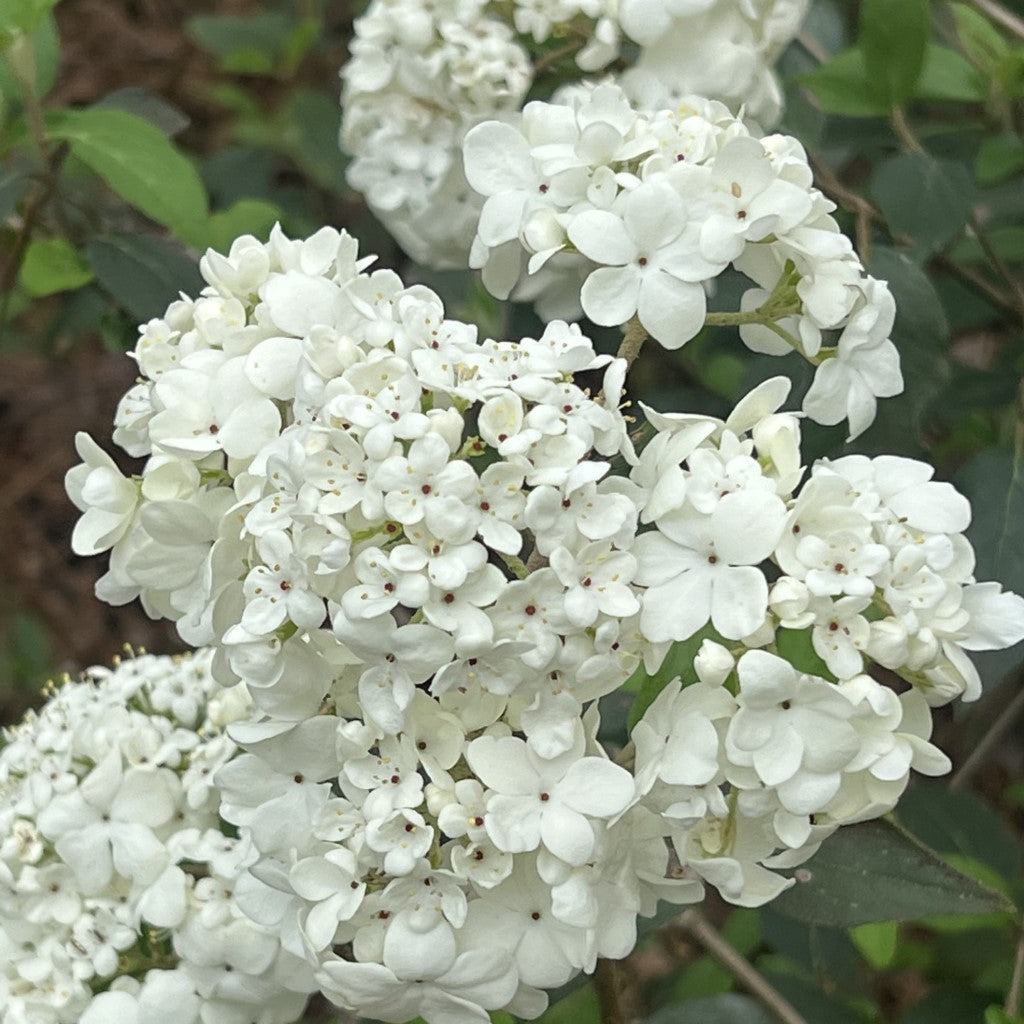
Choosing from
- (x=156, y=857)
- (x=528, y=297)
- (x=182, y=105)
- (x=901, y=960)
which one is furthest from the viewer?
(x=182, y=105)

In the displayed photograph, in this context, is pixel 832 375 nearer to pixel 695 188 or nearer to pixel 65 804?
pixel 695 188

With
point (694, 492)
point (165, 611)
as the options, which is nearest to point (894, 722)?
point (694, 492)

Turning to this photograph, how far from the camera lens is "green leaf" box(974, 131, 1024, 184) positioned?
184 centimetres

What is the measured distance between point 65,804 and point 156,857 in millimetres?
92

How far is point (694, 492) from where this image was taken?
2.91 ft

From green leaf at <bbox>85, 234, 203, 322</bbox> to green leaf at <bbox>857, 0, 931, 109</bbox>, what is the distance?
838 mm

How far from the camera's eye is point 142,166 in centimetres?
152

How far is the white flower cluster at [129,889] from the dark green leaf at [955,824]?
900 mm

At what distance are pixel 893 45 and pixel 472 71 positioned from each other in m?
0.49

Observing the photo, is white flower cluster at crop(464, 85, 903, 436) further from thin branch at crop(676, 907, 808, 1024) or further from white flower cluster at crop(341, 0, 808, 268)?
thin branch at crop(676, 907, 808, 1024)

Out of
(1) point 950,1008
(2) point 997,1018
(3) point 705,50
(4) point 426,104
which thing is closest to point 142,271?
(4) point 426,104

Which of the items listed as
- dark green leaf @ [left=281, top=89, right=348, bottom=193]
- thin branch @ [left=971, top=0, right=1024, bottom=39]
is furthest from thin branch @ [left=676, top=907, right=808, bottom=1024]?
dark green leaf @ [left=281, top=89, right=348, bottom=193]

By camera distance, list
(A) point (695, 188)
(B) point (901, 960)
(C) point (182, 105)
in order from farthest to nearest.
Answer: (C) point (182, 105) < (B) point (901, 960) < (A) point (695, 188)

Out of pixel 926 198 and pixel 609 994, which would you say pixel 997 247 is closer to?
pixel 926 198
